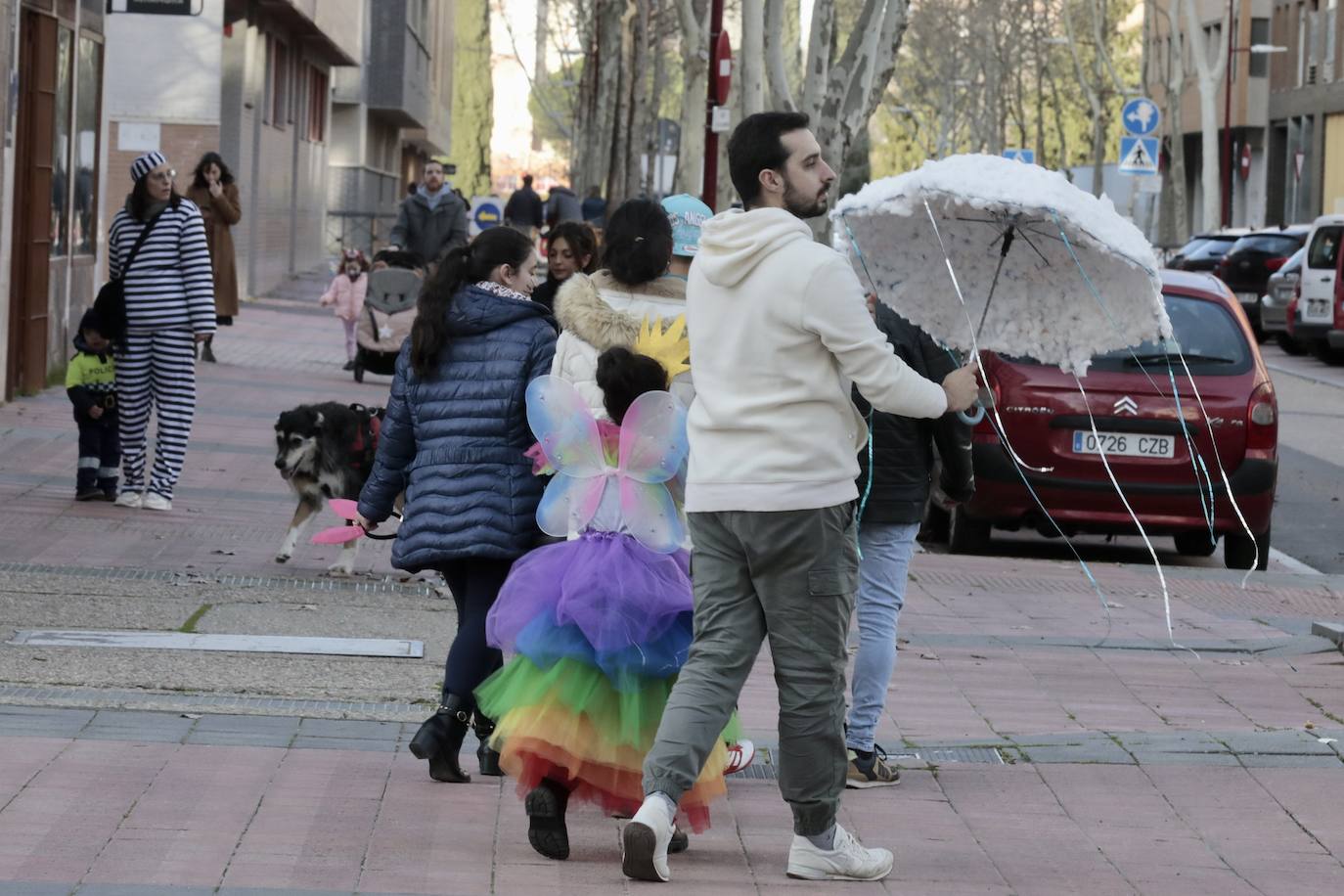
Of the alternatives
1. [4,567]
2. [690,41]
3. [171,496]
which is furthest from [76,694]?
[690,41]

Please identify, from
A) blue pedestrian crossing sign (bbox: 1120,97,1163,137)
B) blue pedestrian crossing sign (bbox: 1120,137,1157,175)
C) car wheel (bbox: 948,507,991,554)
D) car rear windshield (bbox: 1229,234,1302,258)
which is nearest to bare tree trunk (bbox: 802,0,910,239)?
car wheel (bbox: 948,507,991,554)

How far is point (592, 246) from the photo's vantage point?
9.37 meters

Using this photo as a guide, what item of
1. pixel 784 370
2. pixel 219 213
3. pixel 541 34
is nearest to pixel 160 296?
pixel 784 370

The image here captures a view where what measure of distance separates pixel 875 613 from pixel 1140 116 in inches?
1318

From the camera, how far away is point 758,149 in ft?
16.9

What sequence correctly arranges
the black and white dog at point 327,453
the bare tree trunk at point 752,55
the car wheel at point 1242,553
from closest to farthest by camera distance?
the black and white dog at point 327,453
the car wheel at point 1242,553
the bare tree trunk at point 752,55

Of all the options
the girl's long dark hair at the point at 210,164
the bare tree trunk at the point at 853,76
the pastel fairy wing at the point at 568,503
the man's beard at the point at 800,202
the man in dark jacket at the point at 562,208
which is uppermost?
the bare tree trunk at the point at 853,76

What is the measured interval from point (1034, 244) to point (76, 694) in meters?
3.36

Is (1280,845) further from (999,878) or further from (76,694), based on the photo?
(76,694)

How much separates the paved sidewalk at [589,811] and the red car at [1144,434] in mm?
821

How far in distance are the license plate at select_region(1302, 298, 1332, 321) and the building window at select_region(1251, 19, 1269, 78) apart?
4014 cm

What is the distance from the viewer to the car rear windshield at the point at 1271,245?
37.1 meters

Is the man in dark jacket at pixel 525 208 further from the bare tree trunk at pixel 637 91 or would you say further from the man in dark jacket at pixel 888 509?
the man in dark jacket at pixel 888 509

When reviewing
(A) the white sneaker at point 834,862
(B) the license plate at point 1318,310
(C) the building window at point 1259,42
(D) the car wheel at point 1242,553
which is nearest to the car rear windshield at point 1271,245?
(B) the license plate at point 1318,310
